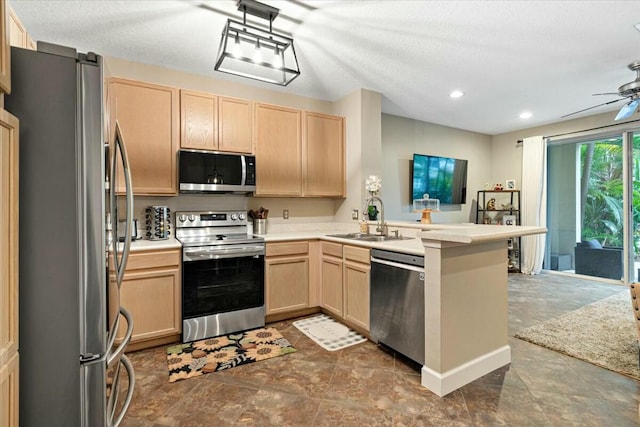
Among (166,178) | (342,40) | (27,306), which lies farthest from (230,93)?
(27,306)

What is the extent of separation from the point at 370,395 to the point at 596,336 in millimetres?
2399

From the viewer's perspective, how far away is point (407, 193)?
5.27 metres

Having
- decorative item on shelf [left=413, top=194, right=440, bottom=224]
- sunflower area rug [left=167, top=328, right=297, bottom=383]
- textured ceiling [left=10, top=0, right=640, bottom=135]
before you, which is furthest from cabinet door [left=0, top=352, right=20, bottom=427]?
decorative item on shelf [left=413, top=194, right=440, bottom=224]

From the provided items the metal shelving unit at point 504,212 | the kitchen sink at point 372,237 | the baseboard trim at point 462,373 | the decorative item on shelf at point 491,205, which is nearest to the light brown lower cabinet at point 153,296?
the kitchen sink at point 372,237

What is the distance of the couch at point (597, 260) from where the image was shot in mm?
4766

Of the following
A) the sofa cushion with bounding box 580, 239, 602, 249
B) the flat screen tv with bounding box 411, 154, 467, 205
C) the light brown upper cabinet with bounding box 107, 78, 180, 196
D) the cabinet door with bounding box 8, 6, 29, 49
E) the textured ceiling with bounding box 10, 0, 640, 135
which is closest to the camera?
the cabinet door with bounding box 8, 6, 29, 49

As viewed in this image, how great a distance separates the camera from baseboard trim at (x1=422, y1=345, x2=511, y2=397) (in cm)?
198

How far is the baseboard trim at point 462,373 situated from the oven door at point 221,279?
1.70m

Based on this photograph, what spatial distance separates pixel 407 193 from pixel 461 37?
9.35 ft

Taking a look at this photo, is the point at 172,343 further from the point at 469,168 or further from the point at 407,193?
the point at 469,168

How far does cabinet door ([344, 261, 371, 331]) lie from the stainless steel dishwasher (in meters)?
0.09

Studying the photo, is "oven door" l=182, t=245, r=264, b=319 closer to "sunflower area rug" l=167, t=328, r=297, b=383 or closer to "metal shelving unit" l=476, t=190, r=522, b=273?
"sunflower area rug" l=167, t=328, r=297, b=383

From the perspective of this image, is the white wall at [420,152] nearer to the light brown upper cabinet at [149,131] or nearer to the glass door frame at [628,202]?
the glass door frame at [628,202]

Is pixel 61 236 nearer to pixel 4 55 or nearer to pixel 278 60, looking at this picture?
pixel 4 55
